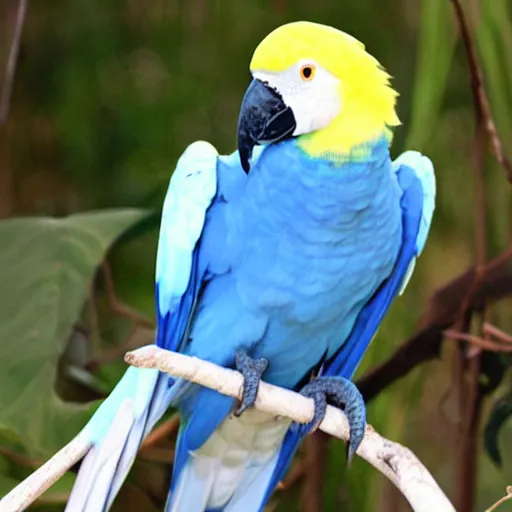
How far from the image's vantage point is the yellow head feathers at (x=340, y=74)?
679 mm

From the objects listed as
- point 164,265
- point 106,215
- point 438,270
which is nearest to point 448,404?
point 438,270

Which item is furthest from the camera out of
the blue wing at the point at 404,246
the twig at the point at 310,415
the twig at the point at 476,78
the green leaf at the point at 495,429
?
the green leaf at the point at 495,429

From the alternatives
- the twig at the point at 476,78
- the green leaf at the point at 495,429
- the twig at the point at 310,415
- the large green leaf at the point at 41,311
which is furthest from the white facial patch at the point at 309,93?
the green leaf at the point at 495,429

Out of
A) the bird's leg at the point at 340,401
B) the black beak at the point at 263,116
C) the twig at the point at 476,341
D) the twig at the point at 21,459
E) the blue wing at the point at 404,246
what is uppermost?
the black beak at the point at 263,116

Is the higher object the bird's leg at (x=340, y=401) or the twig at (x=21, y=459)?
the bird's leg at (x=340, y=401)

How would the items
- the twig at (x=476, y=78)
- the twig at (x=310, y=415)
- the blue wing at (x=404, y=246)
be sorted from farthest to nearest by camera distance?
the twig at (x=476, y=78) → the blue wing at (x=404, y=246) → the twig at (x=310, y=415)

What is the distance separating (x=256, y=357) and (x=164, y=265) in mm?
121

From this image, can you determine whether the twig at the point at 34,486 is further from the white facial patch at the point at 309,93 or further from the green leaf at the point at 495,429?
the green leaf at the point at 495,429

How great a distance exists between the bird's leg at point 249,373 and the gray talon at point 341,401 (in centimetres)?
6

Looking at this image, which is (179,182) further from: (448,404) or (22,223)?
(448,404)

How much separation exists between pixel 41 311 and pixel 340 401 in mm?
392

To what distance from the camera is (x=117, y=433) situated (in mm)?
678

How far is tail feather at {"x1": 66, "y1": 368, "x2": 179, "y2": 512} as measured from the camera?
66 centimetres

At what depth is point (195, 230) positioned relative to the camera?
0.75 meters
